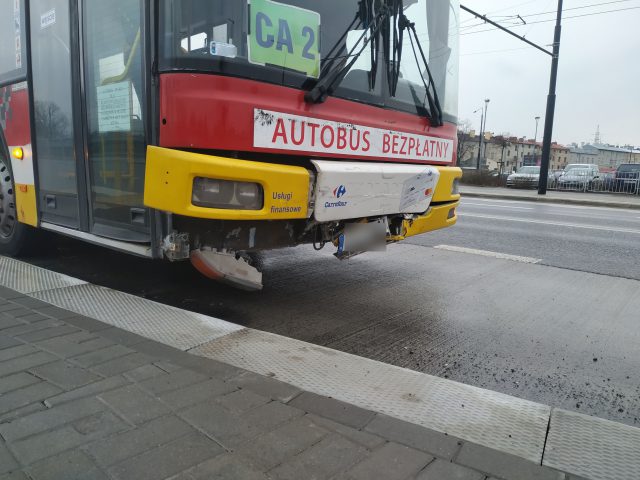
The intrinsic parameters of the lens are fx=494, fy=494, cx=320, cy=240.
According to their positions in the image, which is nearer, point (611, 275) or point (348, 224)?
point (348, 224)

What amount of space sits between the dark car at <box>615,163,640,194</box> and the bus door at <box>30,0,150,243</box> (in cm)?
2419

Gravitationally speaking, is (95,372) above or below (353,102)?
below

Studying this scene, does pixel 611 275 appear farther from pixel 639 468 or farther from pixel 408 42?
pixel 639 468

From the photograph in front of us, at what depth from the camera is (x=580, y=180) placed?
24.4 metres

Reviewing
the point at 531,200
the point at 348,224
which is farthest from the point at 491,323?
the point at 531,200

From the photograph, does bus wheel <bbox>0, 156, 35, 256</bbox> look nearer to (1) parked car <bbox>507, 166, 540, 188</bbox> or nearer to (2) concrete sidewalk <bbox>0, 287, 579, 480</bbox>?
(2) concrete sidewalk <bbox>0, 287, 579, 480</bbox>

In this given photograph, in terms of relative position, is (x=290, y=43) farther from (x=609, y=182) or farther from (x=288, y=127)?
(x=609, y=182)

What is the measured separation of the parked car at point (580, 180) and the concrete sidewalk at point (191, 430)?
2508 centimetres

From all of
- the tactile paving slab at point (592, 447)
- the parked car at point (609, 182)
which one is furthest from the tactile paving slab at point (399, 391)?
the parked car at point (609, 182)

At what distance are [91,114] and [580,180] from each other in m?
25.3

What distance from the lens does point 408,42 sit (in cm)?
413

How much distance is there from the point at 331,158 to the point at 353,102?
0.48m

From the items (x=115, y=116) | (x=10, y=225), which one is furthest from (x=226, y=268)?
(x=10, y=225)

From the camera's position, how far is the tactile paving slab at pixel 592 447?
1985 mm
